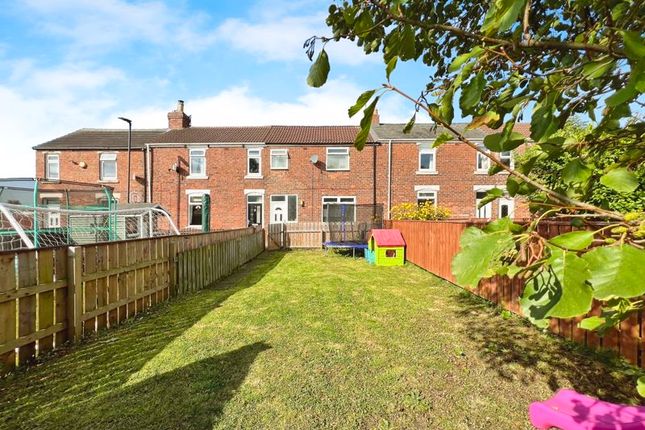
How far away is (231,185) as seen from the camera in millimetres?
22453

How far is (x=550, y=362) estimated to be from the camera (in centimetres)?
425

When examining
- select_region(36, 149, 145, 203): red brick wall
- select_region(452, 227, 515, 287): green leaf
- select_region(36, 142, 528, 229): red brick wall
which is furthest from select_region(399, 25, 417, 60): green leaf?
select_region(36, 149, 145, 203): red brick wall

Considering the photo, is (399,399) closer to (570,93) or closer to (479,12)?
(570,93)

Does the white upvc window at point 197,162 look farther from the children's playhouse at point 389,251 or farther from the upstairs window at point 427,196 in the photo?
the children's playhouse at point 389,251

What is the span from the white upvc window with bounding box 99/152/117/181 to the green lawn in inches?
790

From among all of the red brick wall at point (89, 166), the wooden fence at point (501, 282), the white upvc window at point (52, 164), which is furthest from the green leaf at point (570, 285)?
the white upvc window at point (52, 164)

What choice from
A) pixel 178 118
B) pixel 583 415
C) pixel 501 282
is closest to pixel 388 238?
pixel 501 282

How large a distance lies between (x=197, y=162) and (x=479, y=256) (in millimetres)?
23611

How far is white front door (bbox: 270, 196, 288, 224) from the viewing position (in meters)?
22.4

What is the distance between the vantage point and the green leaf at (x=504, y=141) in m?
1.06

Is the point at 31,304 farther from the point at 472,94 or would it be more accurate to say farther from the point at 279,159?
the point at 279,159

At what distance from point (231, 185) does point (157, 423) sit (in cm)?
2027

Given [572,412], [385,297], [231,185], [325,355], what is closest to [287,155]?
[231,185]

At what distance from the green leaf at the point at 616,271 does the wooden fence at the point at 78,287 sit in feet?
15.6
